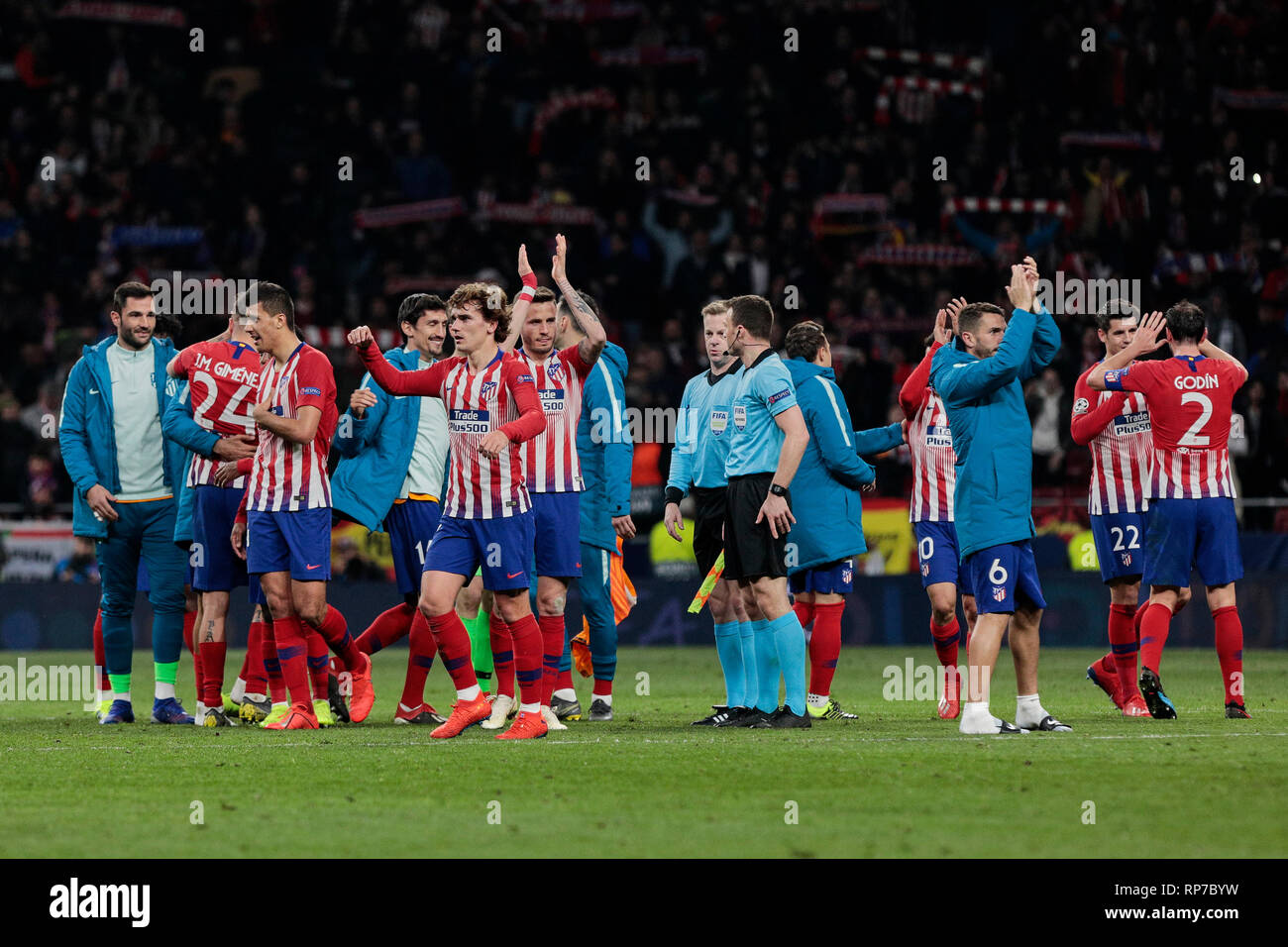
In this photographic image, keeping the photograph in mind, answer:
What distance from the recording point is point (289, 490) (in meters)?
9.55

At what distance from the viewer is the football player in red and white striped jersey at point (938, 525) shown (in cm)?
1084

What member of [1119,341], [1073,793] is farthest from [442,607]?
[1119,341]

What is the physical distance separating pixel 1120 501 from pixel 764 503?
2.89m

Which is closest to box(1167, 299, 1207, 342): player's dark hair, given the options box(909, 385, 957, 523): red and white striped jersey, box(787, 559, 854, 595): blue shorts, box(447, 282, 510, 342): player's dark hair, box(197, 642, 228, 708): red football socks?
Answer: box(909, 385, 957, 523): red and white striped jersey

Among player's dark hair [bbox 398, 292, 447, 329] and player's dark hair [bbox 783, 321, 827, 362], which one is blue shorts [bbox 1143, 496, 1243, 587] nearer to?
player's dark hair [bbox 783, 321, 827, 362]

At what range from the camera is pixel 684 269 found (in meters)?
23.2

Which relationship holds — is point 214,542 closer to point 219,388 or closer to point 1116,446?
point 219,388

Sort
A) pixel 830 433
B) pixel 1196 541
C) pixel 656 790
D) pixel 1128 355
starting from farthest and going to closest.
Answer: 1. pixel 830 433
2. pixel 1196 541
3. pixel 1128 355
4. pixel 656 790

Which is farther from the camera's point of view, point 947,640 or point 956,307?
point 947,640

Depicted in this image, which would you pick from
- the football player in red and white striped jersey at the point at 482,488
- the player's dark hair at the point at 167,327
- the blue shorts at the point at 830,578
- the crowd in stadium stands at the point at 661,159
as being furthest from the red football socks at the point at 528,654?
the crowd in stadium stands at the point at 661,159

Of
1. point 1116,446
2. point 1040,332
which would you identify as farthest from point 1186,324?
point 1040,332

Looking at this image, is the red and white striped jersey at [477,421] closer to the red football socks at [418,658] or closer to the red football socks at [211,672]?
the red football socks at [418,658]

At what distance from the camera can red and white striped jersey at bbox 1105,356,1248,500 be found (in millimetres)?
10219

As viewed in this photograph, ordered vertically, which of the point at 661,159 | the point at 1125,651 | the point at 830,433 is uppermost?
the point at 661,159
